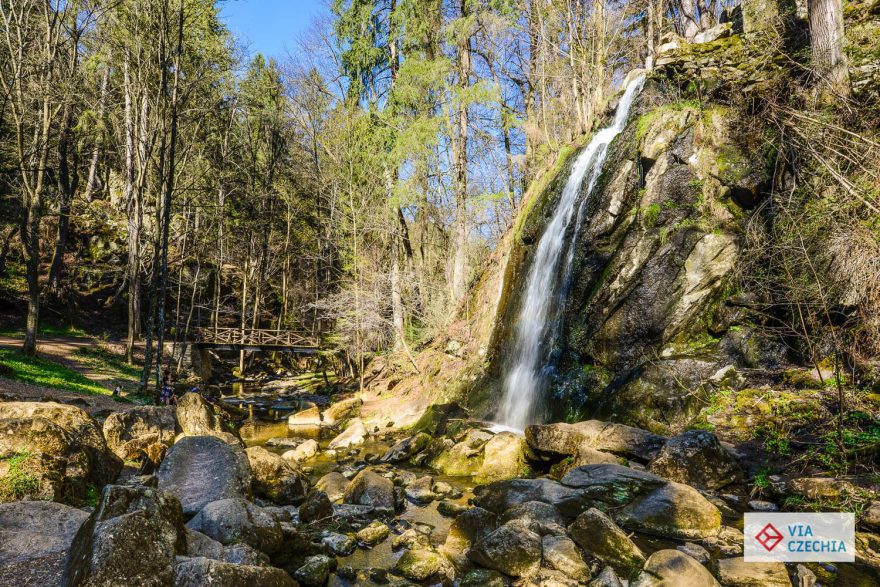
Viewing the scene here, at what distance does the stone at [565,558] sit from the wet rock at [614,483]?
1.25 metres

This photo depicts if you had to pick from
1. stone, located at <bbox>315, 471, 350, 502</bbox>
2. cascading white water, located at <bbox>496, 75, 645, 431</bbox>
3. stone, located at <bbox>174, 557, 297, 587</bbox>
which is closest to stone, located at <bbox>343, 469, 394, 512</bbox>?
stone, located at <bbox>315, 471, 350, 502</bbox>

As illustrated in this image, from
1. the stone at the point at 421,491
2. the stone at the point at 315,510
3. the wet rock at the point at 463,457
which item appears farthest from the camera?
the wet rock at the point at 463,457

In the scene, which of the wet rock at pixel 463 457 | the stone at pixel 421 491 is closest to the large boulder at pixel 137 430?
the stone at pixel 421 491

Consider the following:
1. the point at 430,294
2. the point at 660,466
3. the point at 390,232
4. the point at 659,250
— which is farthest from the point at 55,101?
the point at 660,466

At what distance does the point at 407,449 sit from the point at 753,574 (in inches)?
298

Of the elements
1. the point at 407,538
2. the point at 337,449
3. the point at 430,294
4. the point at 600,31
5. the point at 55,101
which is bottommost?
the point at 337,449

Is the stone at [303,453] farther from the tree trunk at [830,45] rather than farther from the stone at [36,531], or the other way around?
the tree trunk at [830,45]

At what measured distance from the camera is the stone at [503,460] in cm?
855

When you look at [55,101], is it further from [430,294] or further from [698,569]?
[698,569]

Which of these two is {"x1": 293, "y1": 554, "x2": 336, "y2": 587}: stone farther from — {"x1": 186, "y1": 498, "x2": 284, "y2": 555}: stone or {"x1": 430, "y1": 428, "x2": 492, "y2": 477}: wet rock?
{"x1": 430, "y1": 428, "x2": 492, "y2": 477}: wet rock

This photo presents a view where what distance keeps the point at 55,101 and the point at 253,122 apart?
13822mm

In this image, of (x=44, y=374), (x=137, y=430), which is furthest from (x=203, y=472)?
(x=44, y=374)

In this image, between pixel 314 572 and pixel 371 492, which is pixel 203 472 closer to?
pixel 314 572

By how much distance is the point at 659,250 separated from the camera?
33.0 ft
